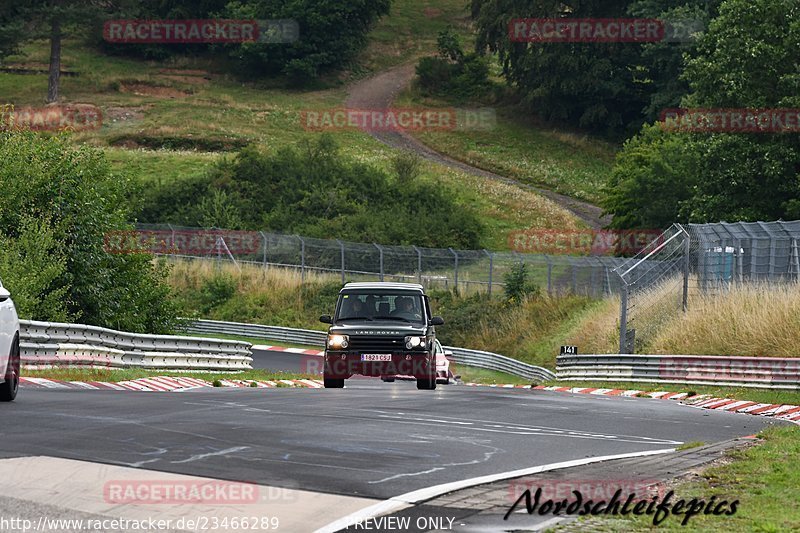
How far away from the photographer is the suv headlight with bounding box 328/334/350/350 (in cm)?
2239

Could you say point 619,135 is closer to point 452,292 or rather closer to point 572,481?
point 452,292

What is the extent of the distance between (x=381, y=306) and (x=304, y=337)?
95.3 feet

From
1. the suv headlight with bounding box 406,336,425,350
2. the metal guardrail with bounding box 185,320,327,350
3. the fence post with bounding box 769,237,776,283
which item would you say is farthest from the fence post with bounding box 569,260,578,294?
the suv headlight with bounding box 406,336,425,350

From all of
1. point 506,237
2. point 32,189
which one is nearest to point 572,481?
point 32,189

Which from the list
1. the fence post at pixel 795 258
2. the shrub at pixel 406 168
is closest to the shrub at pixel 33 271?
the fence post at pixel 795 258

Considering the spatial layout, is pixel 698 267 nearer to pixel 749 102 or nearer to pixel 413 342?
pixel 413 342

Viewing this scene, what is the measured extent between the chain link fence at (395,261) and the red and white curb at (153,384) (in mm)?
21311

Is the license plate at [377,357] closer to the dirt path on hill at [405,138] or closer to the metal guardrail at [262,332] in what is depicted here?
the metal guardrail at [262,332]

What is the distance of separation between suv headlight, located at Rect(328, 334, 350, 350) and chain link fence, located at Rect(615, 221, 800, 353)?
13344 millimetres

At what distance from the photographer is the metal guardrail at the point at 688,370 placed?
27.8 metres

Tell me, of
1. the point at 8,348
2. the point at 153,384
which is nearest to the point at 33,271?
the point at 153,384

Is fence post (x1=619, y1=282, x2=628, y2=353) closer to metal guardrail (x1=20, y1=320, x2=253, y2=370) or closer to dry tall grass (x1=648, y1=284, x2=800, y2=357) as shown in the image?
dry tall grass (x1=648, y1=284, x2=800, y2=357)

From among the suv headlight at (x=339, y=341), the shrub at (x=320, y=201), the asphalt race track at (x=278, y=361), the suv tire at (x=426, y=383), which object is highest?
the shrub at (x=320, y=201)

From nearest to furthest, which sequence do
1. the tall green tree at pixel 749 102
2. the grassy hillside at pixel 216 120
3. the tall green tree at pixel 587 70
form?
1. the tall green tree at pixel 749 102
2. the grassy hillside at pixel 216 120
3. the tall green tree at pixel 587 70
